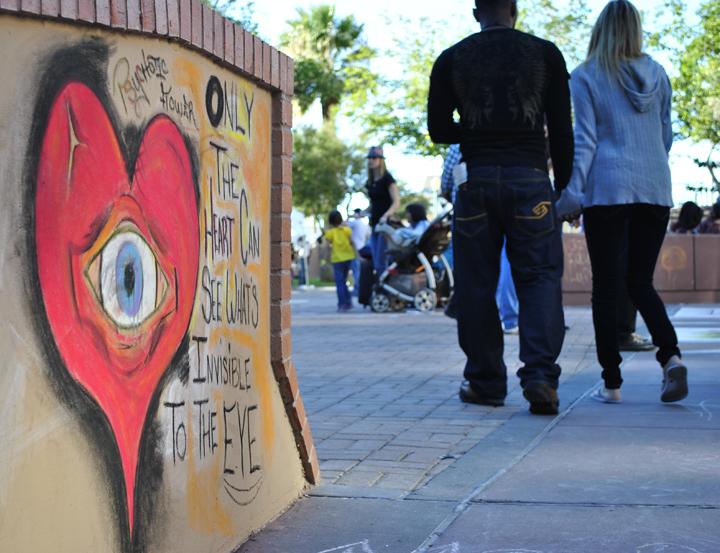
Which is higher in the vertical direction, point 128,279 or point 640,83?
point 640,83

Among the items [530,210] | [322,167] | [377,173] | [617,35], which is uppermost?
[322,167]

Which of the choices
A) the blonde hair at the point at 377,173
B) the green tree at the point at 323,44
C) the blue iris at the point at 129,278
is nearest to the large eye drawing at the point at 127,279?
the blue iris at the point at 129,278

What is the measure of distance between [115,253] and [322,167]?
56.7 m

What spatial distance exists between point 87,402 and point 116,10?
2.84ft

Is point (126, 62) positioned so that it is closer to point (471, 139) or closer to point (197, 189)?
point (197, 189)

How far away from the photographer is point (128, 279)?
2.84 metres

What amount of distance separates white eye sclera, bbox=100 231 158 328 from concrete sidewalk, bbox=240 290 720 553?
914 mm

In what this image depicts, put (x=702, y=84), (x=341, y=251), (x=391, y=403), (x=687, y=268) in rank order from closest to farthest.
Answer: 1. (x=391, y=403)
2. (x=341, y=251)
3. (x=687, y=268)
4. (x=702, y=84)

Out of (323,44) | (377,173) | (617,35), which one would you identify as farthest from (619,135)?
(323,44)

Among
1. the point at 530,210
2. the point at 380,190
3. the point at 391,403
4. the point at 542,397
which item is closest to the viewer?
the point at 542,397

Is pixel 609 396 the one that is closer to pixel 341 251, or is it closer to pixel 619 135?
pixel 619 135

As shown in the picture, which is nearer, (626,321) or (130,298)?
(130,298)

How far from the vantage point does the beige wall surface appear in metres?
2.40

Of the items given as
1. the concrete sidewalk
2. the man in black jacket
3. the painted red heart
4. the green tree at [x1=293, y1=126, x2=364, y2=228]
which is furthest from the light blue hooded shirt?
the green tree at [x1=293, y1=126, x2=364, y2=228]
